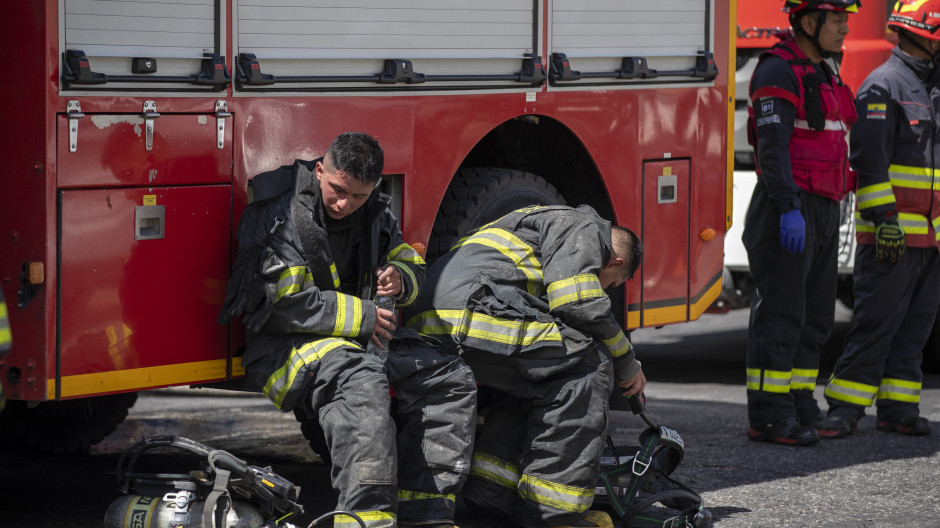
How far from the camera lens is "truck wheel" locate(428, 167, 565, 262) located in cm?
521

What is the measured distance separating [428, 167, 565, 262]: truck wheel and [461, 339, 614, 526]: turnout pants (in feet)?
2.17

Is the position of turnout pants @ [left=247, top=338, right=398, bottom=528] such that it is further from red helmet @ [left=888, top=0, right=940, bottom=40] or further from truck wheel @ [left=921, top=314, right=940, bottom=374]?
truck wheel @ [left=921, top=314, right=940, bottom=374]

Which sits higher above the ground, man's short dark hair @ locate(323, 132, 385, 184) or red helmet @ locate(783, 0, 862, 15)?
red helmet @ locate(783, 0, 862, 15)

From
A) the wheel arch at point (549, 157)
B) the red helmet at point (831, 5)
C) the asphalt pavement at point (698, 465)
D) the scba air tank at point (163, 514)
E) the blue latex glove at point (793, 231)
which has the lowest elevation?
the asphalt pavement at point (698, 465)

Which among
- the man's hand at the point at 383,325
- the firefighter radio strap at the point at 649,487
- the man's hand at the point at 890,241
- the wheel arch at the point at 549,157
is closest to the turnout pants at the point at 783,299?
the man's hand at the point at 890,241

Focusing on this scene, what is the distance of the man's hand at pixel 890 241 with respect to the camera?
20.7ft

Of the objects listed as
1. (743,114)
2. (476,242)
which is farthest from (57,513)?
(743,114)

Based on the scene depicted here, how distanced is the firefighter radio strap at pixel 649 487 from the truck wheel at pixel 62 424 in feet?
7.41

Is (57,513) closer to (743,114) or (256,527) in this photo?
(256,527)

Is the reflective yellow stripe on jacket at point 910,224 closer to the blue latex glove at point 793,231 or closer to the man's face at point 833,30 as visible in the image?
the blue latex glove at point 793,231

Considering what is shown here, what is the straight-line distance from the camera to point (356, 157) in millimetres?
4285

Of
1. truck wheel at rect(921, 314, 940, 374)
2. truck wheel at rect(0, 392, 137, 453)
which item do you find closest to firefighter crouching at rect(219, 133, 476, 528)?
truck wheel at rect(0, 392, 137, 453)

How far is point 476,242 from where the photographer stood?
4855mm

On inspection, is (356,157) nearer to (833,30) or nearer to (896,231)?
(833,30)
